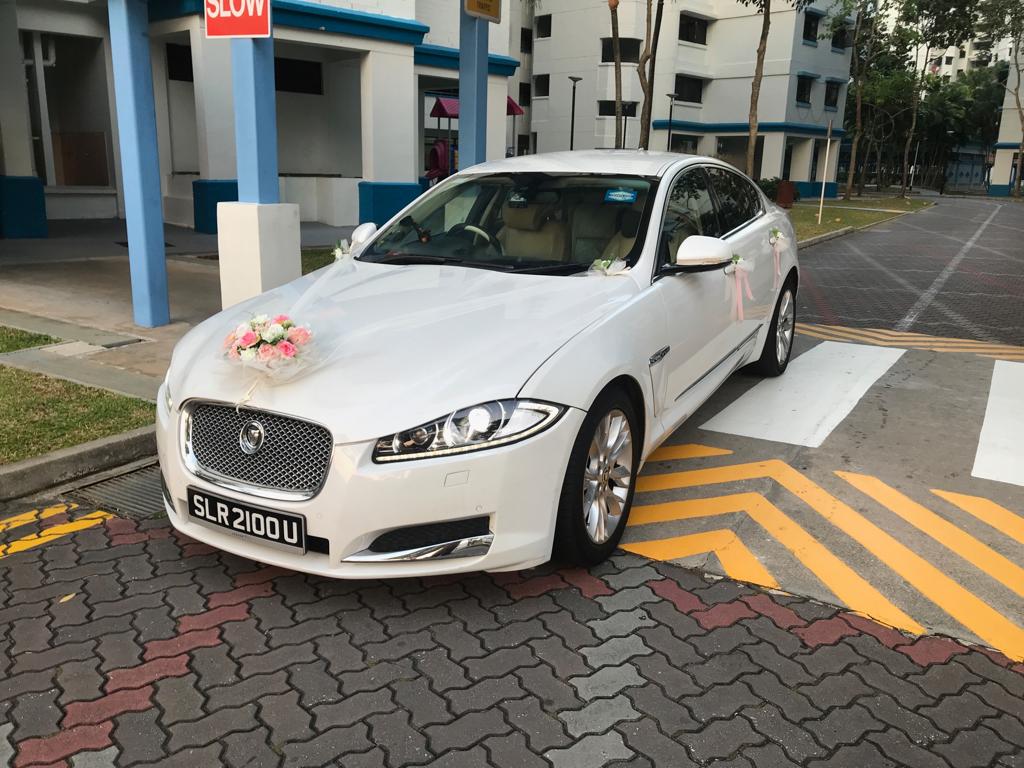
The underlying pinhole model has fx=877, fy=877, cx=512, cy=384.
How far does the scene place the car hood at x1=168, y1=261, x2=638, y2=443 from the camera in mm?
3111

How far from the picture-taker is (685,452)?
16.8 ft

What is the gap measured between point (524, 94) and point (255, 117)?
40.8m

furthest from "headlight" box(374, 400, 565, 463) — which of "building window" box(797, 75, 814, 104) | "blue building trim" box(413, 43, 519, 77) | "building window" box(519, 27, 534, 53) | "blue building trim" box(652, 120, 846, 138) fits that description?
"building window" box(797, 75, 814, 104)

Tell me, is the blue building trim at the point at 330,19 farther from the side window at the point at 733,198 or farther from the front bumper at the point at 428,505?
the front bumper at the point at 428,505

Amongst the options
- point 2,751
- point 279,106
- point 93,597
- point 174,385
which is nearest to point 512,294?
point 174,385

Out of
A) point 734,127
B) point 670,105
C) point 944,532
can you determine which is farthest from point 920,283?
point 734,127

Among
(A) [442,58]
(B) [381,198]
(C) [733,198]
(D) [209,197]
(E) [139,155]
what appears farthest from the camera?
(A) [442,58]

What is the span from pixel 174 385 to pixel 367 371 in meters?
0.92

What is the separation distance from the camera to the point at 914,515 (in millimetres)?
4324

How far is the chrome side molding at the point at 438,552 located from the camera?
311cm

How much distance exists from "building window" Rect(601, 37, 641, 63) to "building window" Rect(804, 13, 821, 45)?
374 inches

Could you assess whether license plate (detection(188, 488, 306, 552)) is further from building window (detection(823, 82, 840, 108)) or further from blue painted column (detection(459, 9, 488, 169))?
building window (detection(823, 82, 840, 108))

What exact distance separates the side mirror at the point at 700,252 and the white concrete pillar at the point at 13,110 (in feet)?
43.8

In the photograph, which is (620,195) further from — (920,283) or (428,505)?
(920,283)
